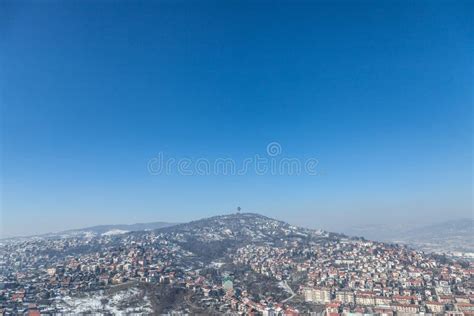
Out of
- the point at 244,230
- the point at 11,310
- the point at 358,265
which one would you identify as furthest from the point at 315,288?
the point at 244,230

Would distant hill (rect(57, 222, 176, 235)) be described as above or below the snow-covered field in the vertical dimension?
above

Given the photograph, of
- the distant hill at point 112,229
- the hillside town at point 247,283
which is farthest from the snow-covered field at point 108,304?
the distant hill at point 112,229

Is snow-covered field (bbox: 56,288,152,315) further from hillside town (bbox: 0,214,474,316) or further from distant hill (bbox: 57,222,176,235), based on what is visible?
distant hill (bbox: 57,222,176,235)

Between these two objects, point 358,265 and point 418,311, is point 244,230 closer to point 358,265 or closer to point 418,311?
point 358,265

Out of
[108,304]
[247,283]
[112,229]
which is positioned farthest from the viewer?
[112,229]

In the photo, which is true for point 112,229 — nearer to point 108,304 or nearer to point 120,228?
point 120,228

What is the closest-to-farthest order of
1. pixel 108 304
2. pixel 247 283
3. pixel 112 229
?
pixel 108 304
pixel 247 283
pixel 112 229

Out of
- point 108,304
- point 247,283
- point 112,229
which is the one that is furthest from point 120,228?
point 108,304

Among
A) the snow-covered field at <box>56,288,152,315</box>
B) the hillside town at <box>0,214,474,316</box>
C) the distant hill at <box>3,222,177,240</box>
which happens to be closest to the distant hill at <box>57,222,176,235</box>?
the distant hill at <box>3,222,177,240</box>
